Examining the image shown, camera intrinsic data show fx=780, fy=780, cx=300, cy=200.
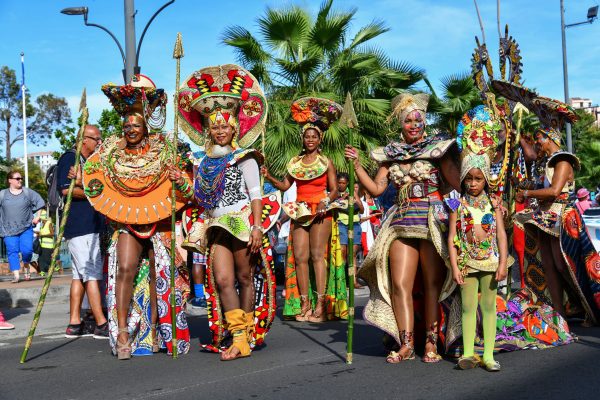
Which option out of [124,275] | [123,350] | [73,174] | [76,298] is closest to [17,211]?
[76,298]

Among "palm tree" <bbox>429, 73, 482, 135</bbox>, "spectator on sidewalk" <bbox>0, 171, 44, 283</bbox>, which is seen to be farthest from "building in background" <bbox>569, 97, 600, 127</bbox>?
"spectator on sidewalk" <bbox>0, 171, 44, 283</bbox>

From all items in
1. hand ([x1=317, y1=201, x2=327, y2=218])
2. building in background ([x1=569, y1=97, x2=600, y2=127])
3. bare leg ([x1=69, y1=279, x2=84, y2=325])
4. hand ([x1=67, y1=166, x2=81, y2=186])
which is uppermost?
building in background ([x1=569, y1=97, x2=600, y2=127])

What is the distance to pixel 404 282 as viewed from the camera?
240 inches

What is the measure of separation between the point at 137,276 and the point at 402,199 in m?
2.47

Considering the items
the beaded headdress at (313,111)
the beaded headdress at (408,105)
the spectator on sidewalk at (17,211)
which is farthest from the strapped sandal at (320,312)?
the spectator on sidewalk at (17,211)

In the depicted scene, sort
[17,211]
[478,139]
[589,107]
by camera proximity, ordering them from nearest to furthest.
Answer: [478,139]
[17,211]
[589,107]

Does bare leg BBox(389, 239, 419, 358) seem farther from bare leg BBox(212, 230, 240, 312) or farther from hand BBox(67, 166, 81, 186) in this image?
hand BBox(67, 166, 81, 186)

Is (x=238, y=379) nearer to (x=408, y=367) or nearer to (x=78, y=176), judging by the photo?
(x=408, y=367)

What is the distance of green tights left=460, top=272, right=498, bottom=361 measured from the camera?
5.72m

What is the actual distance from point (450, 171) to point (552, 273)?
106 inches

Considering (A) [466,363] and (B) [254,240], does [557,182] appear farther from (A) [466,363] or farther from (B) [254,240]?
(B) [254,240]

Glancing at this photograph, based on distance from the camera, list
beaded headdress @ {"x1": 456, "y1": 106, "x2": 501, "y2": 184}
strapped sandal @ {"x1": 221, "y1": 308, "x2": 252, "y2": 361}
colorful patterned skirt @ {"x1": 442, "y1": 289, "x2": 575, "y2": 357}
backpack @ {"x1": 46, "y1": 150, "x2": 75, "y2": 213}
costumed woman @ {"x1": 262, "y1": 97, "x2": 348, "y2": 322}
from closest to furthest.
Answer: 1. beaded headdress @ {"x1": 456, "y1": 106, "x2": 501, "y2": 184}
2. colorful patterned skirt @ {"x1": 442, "y1": 289, "x2": 575, "y2": 357}
3. strapped sandal @ {"x1": 221, "y1": 308, "x2": 252, "y2": 361}
4. backpack @ {"x1": 46, "y1": 150, "x2": 75, "y2": 213}
5. costumed woman @ {"x1": 262, "y1": 97, "x2": 348, "y2": 322}

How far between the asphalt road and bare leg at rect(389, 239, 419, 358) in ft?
0.91

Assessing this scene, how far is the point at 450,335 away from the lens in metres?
6.02
